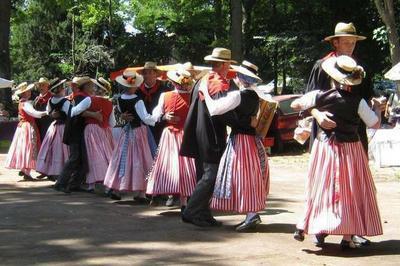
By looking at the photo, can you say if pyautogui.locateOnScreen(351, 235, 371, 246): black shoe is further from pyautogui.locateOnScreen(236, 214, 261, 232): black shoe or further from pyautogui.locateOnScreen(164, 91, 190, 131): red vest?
pyautogui.locateOnScreen(164, 91, 190, 131): red vest

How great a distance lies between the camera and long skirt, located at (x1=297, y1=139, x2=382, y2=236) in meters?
5.76

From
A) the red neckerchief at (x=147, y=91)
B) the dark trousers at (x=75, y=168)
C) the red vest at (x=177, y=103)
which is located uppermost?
the red neckerchief at (x=147, y=91)

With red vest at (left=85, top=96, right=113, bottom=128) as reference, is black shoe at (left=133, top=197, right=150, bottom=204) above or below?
below

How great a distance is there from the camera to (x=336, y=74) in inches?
230

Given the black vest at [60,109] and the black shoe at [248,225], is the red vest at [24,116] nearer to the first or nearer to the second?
the black vest at [60,109]

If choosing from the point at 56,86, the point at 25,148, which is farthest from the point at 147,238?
the point at 25,148

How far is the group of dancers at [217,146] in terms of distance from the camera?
5.87 m

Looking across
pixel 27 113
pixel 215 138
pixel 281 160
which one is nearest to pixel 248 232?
pixel 215 138

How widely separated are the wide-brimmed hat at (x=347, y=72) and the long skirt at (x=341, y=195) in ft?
1.88

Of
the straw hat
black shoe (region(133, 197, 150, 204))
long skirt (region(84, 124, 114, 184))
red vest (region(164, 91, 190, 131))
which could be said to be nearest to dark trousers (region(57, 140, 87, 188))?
long skirt (region(84, 124, 114, 184))

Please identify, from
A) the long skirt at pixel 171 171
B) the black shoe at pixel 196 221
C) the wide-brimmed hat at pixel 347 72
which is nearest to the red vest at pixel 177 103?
the long skirt at pixel 171 171

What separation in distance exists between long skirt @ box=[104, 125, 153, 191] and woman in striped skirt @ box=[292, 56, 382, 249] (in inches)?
147

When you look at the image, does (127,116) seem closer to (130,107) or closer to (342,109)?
(130,107)

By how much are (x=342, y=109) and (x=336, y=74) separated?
0.32 m
